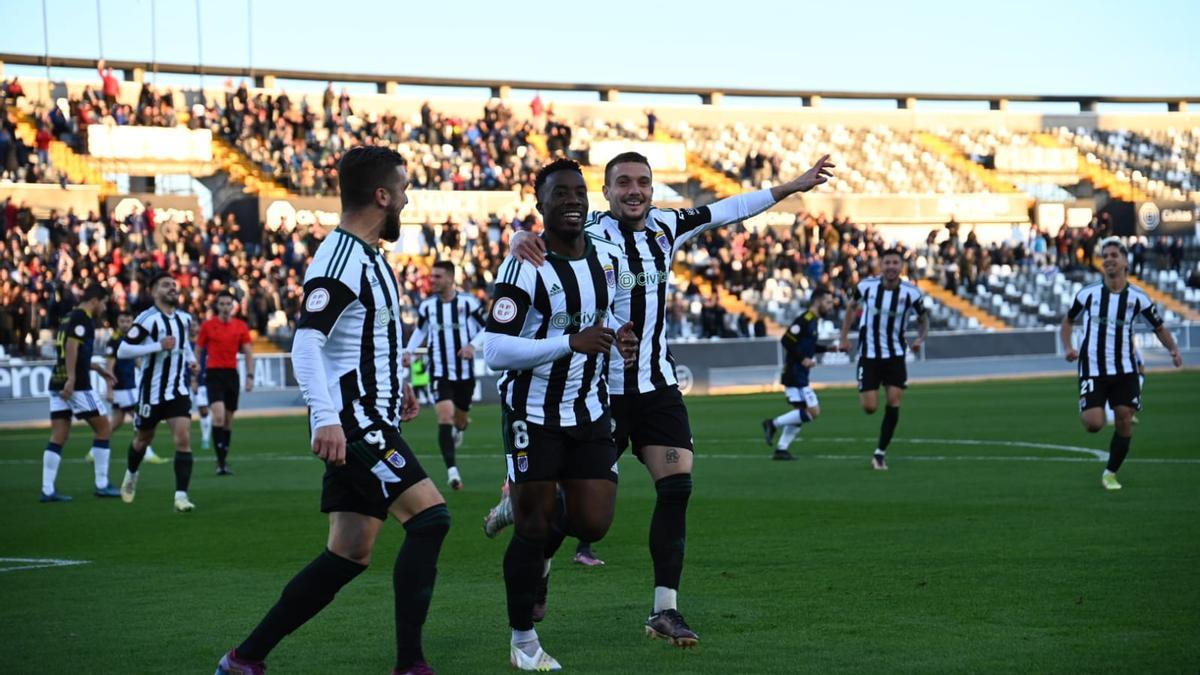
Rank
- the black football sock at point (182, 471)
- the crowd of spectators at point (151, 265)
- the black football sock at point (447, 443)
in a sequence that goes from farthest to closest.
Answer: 1. the crowd of spectators at point (151, 265)
2. the black football sock at point (447, 443)
3. the black football sock at point (182, 471)

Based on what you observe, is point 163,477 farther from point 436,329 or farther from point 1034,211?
point 1034,211

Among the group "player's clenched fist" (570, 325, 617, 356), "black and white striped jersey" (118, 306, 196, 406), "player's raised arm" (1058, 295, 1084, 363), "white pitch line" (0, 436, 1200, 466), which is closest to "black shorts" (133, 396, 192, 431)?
"black and white striped jersey" (118, 306, 196, 406)

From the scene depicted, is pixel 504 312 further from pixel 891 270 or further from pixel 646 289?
pixel 891 270

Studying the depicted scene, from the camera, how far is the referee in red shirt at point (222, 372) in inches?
755

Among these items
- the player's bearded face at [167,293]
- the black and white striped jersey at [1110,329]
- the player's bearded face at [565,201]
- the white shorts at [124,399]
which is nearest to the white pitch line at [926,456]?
the white shorts at [124,399]

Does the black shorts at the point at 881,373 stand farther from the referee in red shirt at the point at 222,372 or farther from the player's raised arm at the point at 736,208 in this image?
the player's raised arm at the point at 736,208

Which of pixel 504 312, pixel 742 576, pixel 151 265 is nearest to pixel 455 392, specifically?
pixel 742 576

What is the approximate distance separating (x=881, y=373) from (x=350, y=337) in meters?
12.3

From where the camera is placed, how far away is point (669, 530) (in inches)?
306

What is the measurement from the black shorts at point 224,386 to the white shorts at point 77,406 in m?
2.45

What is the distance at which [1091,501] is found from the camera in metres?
13.1

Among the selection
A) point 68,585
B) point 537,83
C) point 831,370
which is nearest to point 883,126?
point 537,83

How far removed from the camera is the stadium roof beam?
4772 cm

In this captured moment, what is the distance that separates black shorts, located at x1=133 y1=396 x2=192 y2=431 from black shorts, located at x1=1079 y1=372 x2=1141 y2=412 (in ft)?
27.6
